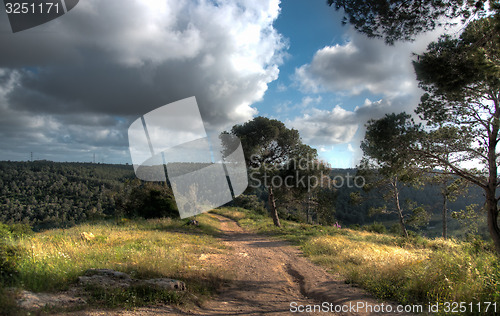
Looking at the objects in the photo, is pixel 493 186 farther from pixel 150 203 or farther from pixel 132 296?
pixel 150 203

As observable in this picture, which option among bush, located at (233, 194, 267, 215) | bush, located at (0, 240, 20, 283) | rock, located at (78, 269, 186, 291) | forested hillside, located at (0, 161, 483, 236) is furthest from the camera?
forested hillside, located at (0, 161, 483, 236)

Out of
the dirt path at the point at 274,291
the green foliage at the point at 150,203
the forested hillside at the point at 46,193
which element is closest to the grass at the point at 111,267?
the dirt path at the point at 274,291

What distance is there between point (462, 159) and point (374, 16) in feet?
20.7

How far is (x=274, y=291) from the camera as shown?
6.41 metres

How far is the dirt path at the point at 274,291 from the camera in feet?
16.3

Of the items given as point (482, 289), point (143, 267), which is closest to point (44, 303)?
point (143, 267)

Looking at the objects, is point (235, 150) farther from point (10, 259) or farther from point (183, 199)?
point (10, 259)

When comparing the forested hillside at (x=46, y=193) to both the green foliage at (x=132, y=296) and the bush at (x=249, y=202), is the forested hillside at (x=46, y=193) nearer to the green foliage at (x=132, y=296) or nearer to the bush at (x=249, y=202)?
the bush at (x=249, y=202)

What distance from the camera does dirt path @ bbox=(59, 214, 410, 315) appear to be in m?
4.97

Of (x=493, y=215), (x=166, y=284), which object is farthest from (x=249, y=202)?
(x=166, y=284)

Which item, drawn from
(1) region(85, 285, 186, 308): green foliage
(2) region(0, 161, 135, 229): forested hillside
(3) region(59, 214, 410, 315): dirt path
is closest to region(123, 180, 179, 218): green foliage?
(3) region(59, 214, 410, 315): dirt path

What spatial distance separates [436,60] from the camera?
26.1 feet

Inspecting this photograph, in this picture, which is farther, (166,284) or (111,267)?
(111,267)

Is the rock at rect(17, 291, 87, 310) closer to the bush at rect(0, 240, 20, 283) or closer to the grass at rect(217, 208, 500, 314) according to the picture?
the bush at rect(0, 240, 20, 283)
